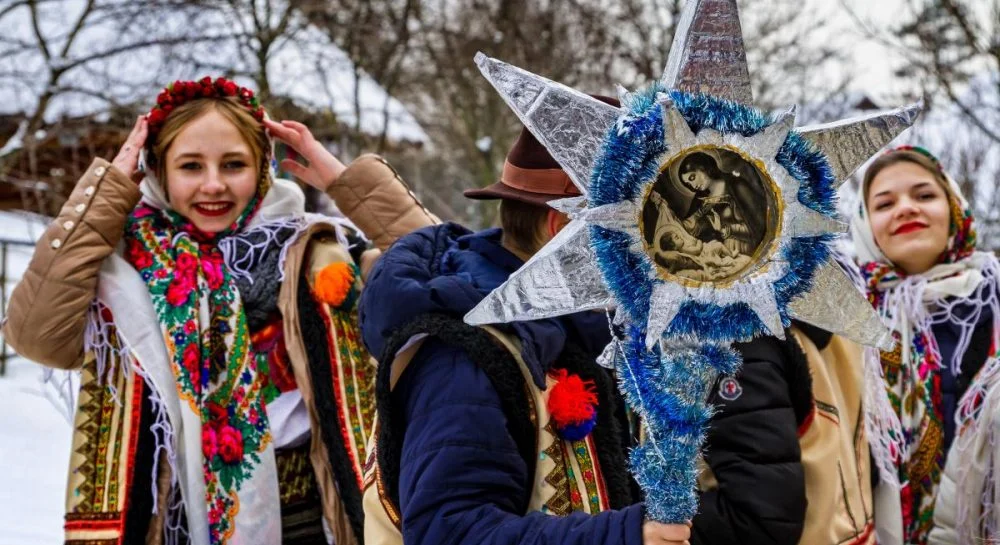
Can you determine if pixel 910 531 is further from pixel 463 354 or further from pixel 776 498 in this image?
pixel 463 354

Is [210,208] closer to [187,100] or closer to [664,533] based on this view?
[187,100]

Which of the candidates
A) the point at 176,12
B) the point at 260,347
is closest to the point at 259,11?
the point at 176,12

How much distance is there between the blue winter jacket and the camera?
138 centimetres

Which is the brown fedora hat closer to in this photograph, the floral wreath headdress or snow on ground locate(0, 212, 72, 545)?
the floral wreath headdress

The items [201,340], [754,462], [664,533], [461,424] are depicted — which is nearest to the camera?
[664,533]

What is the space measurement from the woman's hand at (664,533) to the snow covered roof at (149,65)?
6.18m

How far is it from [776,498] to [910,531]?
1488 millimetres

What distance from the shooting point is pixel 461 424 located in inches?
56.6

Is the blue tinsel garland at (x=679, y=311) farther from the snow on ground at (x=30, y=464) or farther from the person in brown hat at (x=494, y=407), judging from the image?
the snow on ground at (x=30, y=464)

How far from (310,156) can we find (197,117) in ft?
1.22

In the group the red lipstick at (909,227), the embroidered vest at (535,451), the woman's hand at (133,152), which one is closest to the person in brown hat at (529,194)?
the embroidered vest at (535,451)

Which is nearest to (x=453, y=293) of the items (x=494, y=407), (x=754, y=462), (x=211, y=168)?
(x=494, y=407)

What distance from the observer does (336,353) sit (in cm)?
256

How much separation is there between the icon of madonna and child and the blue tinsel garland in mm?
33
